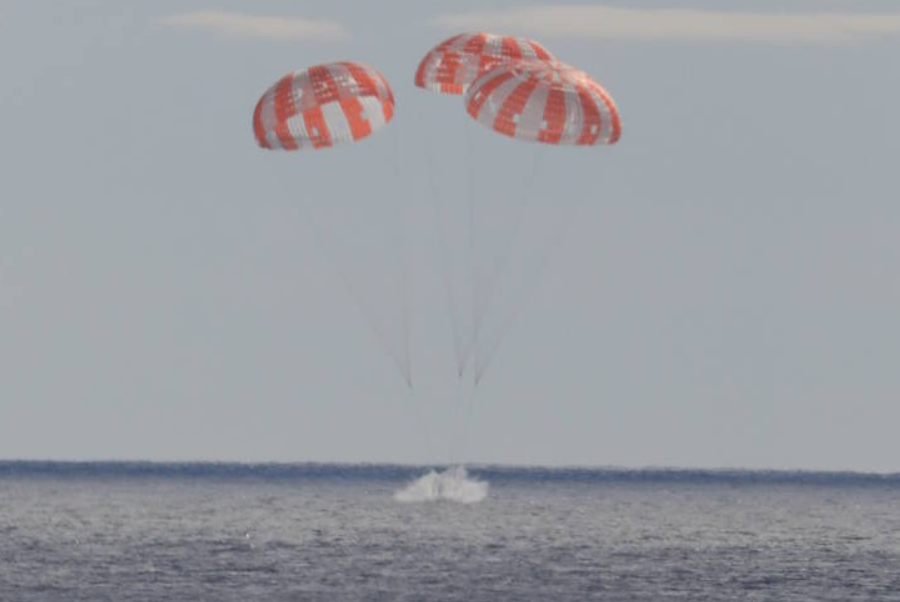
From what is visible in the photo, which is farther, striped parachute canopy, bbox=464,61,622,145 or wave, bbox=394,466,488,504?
wave, bbox=394,466,488,504

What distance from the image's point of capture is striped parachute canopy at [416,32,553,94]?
50.2m

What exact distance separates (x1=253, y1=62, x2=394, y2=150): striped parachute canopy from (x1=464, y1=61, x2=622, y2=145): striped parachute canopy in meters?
2.80

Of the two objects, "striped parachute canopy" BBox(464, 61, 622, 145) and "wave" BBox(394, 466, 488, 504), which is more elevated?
"striped parachute canopy" BBox(464, 61, 622, 145)

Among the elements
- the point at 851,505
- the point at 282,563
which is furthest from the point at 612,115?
the point at 851,505

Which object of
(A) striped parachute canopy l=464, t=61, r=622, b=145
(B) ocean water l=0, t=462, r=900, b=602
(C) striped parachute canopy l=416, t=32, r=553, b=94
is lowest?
(B) ocean water l=0, t=462, r=900, b=602

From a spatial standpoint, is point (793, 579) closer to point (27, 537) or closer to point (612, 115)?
point (612, 115)

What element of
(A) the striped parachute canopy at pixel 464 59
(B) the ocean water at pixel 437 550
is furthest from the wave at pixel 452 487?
(A) the striped parachute canopy at pixel 464 59

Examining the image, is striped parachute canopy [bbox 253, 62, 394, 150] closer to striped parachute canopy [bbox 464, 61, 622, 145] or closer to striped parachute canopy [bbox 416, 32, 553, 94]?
striped parachute canopy [bbox 416, 32, 553, 94]

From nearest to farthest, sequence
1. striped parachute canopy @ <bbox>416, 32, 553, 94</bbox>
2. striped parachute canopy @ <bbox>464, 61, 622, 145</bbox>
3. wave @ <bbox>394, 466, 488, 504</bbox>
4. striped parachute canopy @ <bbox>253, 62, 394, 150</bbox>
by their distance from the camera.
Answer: striped parachute canopy @ <bbox>464, 61, 622, 145</bbox>
striped parachute canopy @ <bbox>253, 62, 394, 150</bbox>
striped parachute canopy @ <bbox>416, 32, 553, 94</bbox>
wave @ <bbox>394, 466, 488, 504</bbox>

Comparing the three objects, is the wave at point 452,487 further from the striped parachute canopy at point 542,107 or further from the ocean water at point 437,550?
the striped parachute canopy at point 542,107

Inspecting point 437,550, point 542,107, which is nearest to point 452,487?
point 437,550

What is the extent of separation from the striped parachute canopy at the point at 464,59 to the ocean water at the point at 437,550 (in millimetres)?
11877

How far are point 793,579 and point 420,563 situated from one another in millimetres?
9951

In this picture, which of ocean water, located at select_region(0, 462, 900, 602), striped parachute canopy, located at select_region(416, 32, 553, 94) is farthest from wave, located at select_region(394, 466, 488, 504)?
striped parachute canopy, located at select_region(416, 32, 553, 94)
